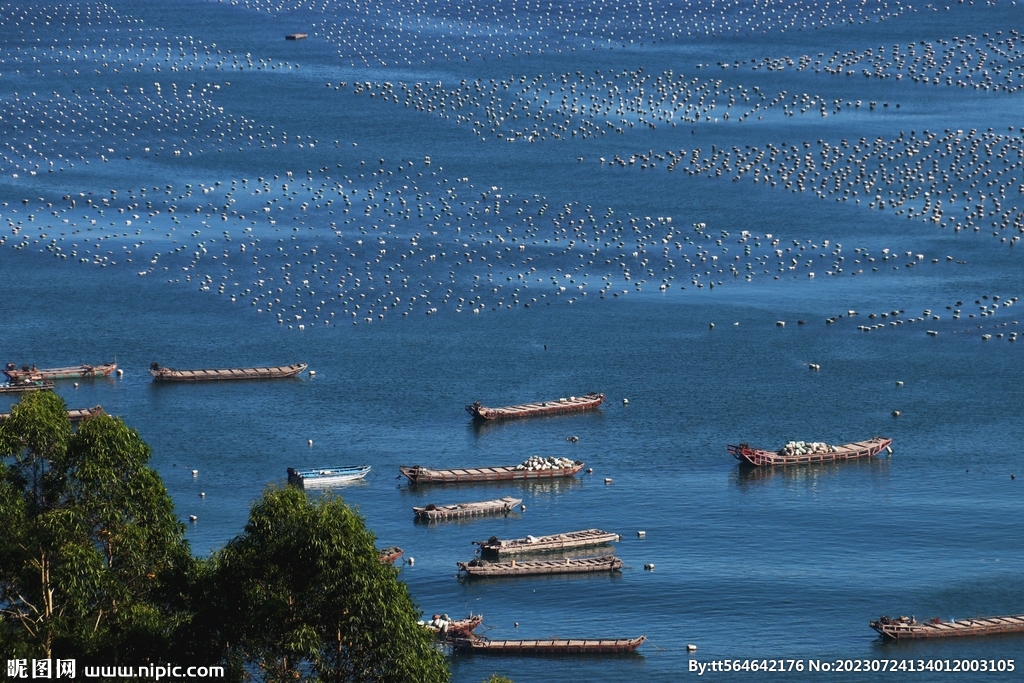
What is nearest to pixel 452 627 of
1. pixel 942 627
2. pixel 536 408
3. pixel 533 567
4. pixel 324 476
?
pixel 533 567

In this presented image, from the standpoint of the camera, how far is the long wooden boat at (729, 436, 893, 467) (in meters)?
145

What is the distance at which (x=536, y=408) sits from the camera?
15600cm

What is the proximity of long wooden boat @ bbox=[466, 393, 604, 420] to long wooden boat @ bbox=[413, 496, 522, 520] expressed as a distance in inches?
733

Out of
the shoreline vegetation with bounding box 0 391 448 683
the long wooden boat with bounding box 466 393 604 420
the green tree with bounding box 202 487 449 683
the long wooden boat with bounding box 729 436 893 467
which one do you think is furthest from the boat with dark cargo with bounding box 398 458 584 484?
the green tree with bounding box 202 487 449 683

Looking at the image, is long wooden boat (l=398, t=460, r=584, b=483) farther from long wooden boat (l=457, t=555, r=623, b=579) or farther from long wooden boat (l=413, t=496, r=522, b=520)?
long wooden boat (l=457, t=555, r=623, b=579)

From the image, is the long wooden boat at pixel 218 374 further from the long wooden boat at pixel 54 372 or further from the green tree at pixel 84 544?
the green tree at pixel 84 544

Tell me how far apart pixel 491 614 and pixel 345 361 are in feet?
184

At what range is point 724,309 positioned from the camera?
185125 millimetres

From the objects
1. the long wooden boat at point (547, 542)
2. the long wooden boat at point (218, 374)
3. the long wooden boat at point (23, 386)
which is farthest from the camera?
the long wooden boat at point (218, 374)

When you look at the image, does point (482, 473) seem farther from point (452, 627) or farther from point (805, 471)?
point (452, 627)

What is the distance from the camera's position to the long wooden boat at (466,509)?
438 ft

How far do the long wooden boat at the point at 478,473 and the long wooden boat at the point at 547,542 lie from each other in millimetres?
12239

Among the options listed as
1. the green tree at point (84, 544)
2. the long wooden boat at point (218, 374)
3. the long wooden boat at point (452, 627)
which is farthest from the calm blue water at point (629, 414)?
the green tree at point (84, 544)

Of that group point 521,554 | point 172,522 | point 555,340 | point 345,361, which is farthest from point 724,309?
point 172,522
